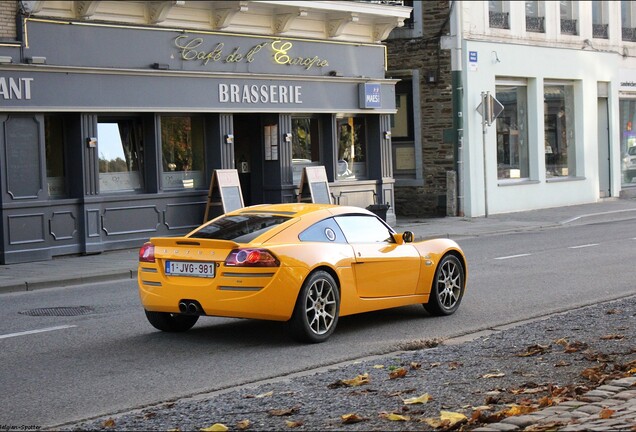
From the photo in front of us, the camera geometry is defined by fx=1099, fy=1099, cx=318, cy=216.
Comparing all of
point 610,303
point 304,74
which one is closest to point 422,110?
point 304,74

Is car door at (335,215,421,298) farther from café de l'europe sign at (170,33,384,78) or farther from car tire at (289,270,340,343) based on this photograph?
café de l'europe sign at (170,33,384,78)

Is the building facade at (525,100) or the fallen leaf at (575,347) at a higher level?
the building facade at (525,100)

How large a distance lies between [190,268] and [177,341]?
30.7 inches

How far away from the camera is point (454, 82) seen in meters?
29.6

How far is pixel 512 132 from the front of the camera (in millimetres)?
32750

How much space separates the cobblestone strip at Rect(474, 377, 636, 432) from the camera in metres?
6.14

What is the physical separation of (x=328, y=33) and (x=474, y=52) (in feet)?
18.3

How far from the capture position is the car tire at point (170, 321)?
11.0m

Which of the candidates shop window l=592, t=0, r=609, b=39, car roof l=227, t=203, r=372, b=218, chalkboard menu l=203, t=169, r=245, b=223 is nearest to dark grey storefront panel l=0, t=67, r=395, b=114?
chalkboard menu l=203, t=169, r=245, b=223

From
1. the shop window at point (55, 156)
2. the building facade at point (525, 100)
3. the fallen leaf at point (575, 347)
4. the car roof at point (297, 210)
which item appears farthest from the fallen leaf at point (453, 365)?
the building facade at point (525, 100)

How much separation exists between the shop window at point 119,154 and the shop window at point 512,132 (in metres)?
12.8

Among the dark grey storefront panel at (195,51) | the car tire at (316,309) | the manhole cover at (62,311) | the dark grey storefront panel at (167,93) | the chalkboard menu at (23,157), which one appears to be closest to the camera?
the car tire at (316,309)

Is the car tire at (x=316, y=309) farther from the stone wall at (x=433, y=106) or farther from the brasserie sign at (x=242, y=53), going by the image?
the stone wall at (x=433, y=106)

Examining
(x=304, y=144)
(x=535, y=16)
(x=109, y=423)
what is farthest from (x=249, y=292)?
(x=535, y=16)
